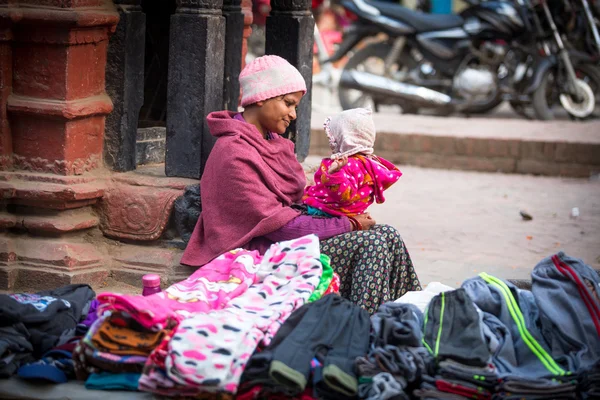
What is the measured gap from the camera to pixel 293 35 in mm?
5020

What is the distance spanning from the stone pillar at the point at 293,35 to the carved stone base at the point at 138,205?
2.75ft

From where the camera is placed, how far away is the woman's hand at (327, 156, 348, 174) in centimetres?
419

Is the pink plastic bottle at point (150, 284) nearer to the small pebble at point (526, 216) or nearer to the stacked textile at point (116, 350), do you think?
the stacked textile at point (116, 350)

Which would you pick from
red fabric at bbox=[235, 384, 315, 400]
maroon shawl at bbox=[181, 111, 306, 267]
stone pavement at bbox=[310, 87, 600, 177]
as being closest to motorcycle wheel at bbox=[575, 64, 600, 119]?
stone pavement at bbox=[310, 87, 600, 177]

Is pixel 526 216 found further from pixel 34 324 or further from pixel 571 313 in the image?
pixel 34 324

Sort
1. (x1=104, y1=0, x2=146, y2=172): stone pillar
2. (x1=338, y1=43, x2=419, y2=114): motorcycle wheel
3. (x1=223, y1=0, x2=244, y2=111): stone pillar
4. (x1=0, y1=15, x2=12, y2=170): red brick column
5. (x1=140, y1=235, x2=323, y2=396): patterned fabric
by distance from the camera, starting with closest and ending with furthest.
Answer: (x1=140, y1=235, x2=323, y2=396): patterned fabric → (x1=0, y1=15, x2=12, y2=170): red brick column → (x1=104, y1=0, x2=146, y2=172): stone pillar → (x1=223, y1=0, x2=244, y2=111): stone pillar → (x1=338, y1=43, x2=419, y2=114): motorcycle wheel

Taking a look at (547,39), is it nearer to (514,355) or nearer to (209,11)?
(209,11)

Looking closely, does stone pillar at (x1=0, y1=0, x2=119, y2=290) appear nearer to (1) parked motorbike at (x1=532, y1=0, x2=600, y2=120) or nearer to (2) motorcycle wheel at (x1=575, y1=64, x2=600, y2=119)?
(1) parked motorbike at (x1=532, y1=0, x2=600, y2=120)

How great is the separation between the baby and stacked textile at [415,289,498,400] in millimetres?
871

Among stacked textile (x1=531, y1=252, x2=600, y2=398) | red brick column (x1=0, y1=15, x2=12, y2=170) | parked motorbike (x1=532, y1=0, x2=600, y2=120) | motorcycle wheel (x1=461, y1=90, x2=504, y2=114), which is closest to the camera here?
stacked textile (x1=531, y1=252, x2=600, y2=398)

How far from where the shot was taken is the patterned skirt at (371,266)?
162 inches

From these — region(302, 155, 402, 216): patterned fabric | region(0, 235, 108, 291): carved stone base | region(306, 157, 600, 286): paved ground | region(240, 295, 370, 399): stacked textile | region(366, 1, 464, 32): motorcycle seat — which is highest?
region(366, 1, 464, 32): motorcycle seat

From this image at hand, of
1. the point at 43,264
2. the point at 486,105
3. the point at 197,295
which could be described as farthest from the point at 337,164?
the point at 486,105

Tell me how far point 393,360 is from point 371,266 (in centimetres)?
84
